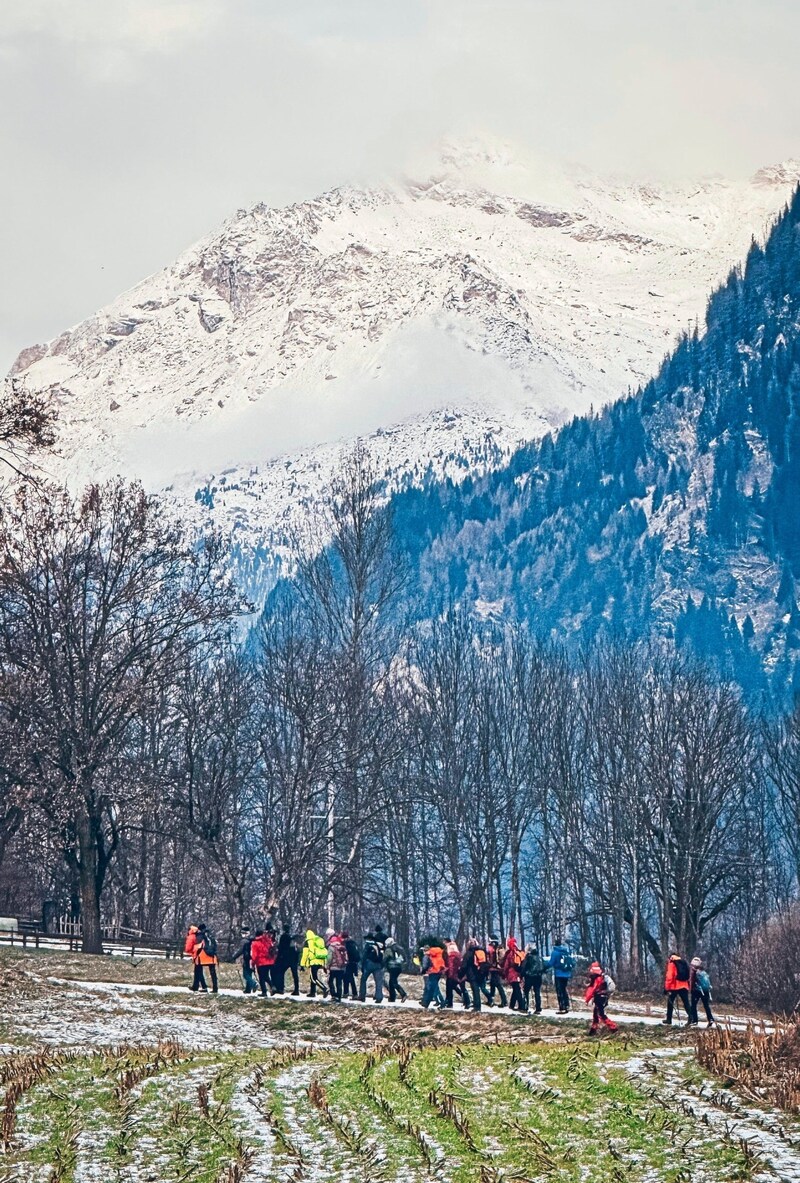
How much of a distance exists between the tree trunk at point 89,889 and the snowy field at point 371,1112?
1666cm

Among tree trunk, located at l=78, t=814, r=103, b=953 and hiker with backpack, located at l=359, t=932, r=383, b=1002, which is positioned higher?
tree trunk, located at l=78, t=814, r=103, b=953

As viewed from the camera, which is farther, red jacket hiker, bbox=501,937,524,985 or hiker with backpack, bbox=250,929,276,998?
hiker with backpack, bbox=250,929,276,998

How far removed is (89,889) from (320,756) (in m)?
12.5

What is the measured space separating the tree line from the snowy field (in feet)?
39.1

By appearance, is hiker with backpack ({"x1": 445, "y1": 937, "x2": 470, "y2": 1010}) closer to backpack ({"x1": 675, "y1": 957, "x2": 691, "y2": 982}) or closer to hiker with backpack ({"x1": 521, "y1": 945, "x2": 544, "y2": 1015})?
hiker with backpack ({"x1": 521, "y1": 945, "x2": 544, "y2": 1015})

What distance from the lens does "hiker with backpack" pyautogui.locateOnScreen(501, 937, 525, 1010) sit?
3678cm

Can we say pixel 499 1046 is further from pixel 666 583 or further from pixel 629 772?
pixel 666 583

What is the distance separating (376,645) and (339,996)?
35341 mm

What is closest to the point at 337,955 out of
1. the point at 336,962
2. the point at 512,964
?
the point at 336,962

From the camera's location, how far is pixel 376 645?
72500 millimetres

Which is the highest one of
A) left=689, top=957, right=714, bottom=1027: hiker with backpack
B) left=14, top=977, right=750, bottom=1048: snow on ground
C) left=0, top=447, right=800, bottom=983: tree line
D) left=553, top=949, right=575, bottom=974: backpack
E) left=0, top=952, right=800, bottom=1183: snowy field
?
left=0, top=447, right=800, bottom=983: tree line

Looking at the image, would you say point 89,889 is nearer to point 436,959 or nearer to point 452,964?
point 452,964

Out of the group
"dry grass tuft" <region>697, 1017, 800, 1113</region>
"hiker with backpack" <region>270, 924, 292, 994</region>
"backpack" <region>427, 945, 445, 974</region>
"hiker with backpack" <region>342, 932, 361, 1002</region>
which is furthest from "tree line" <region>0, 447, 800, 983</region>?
"dry grass tuft" <region>697, 1017, 800, 1113</region>

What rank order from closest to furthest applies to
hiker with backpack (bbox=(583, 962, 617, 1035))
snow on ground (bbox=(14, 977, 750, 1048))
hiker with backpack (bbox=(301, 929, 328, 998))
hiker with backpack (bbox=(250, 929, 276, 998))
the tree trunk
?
1. snow on ground (bbox=(14, 977, 750, 1048))
2. hiker with backpack (bbox=(583, 962, 617, 1035))
3. hiker with backpack (bbox=(250, 929, 276, 998))
4. hiker with backpack (bbox=(301, 929, 328, 998))
5. the tree trunk
